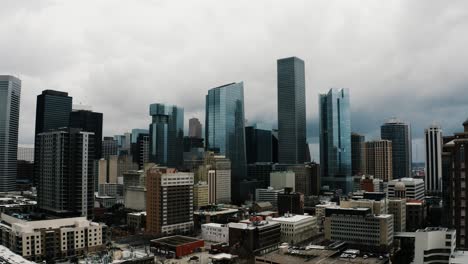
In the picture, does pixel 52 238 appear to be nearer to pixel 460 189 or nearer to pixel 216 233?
pixel 216 233

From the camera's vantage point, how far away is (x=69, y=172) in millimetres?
115500

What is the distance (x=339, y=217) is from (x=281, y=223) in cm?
1569

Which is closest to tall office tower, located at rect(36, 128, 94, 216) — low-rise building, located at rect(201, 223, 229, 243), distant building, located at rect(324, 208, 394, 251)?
low-rise building, located at rect(201, 223, 229, 243)

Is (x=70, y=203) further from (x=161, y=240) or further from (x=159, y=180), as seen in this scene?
(x=161, y=240)

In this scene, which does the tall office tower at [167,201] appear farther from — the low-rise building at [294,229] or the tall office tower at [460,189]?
the tall office tower at [460,189]

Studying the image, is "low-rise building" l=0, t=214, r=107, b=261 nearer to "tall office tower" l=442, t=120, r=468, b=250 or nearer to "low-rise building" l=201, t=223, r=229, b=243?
"low-rise building" l=201, t=223, r=229, b=243

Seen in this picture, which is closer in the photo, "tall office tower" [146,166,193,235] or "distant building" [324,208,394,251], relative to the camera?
"distant building" [324,208,394,251]

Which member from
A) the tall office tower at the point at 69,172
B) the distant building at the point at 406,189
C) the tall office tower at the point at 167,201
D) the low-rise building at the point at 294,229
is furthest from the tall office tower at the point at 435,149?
the tall office tower at the point at 69,172

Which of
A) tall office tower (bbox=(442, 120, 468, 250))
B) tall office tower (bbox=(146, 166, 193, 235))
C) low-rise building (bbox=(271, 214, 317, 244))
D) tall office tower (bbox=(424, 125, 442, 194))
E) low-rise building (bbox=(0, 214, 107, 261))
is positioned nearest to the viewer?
tall office tower (bbox=(442, 120, 468, 250))

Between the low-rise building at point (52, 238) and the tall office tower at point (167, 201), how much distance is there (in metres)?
20.0

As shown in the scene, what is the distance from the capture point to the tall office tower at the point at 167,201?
116000mm

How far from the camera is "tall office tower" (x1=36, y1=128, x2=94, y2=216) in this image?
11494 cm

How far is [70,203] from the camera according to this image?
11431 centimetres

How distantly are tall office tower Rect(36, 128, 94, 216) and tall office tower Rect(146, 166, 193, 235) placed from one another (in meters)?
17.6
